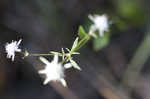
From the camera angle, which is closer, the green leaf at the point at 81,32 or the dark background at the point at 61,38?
the green leaf at the point at 81,32

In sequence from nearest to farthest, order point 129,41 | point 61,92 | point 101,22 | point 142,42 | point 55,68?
point 55,68
point 101,22
point 61,92
point 142,42
point 129,41

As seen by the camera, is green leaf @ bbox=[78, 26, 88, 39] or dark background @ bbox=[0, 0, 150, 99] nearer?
green leaf @ bbox=[78, 26, 88, 39]

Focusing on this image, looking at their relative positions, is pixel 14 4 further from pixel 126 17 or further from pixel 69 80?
pixel 126 17

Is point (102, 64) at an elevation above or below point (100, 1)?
below

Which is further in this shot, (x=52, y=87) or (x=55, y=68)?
(x=52, y=87)

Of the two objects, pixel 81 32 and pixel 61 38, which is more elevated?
pixel 61 38

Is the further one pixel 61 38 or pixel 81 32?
pixel 61 38

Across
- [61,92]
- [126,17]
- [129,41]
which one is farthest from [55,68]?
[129,41]

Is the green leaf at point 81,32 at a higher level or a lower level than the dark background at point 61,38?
lower

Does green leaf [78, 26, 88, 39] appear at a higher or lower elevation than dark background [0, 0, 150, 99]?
lower

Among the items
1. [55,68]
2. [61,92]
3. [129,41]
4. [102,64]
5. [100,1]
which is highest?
[100,1]

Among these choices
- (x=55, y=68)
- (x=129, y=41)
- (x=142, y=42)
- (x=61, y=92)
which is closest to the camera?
(x=55, y=68)
